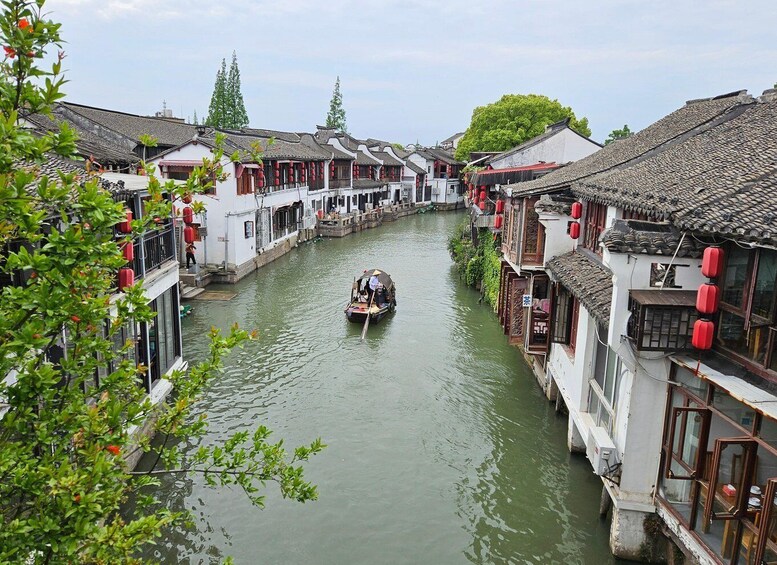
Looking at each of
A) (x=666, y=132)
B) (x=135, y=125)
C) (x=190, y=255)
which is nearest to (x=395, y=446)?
(x=666, y=132)

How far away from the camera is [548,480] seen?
1162 cm

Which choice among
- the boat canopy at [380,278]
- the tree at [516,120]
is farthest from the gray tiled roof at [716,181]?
the tree at [516,120]

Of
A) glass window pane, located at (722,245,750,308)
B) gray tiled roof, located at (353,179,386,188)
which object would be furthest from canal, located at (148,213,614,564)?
gray tiled roof, located at (353,179,386,188)

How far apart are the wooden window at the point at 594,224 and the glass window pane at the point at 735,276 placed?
4.27 metres

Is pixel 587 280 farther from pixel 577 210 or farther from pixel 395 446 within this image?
pixel 395 446

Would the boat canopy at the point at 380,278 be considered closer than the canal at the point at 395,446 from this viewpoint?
No

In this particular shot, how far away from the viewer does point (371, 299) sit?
70.9 ft

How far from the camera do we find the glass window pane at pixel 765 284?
6.49 meters

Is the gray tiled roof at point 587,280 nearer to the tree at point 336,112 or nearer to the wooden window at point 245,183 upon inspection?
the wooden window at point 245,183

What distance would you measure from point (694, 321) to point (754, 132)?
4.90 metres

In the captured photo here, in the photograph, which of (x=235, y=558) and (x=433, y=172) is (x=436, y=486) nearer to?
(x=235, y=558)

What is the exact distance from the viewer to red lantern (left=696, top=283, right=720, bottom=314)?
6973mm

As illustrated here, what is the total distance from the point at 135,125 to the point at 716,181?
3394 centimetres

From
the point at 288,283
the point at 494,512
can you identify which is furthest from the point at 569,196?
the point at 288,283
